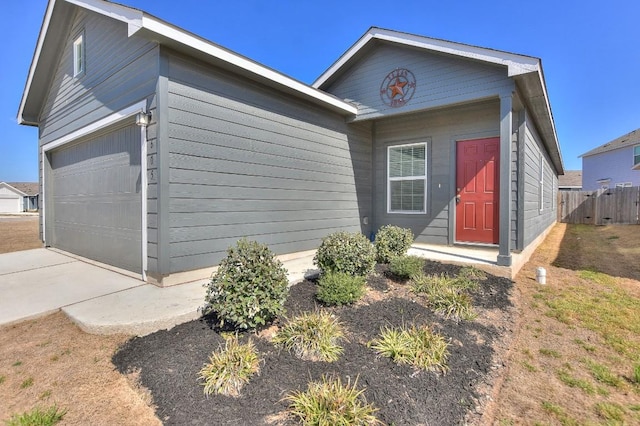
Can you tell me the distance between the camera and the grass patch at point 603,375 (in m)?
2.36

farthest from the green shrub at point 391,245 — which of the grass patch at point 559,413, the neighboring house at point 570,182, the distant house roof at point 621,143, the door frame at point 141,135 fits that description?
the neighboring house at point 570,182

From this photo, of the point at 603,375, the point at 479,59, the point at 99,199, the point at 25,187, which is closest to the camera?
the point at 603,375

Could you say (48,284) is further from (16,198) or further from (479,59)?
Answer: (16,198)

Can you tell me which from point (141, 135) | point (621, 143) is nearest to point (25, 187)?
point (141, 135)

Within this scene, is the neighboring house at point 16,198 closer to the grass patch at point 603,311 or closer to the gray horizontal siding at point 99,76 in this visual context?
the gray horizontal siding at point 99,76

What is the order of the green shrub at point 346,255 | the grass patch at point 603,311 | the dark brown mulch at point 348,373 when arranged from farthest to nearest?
the green shrub at point 346,255 → the grass patch at point 603,311 → the dark brown mulch at point 348,373

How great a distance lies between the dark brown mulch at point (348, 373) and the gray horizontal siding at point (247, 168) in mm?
1737

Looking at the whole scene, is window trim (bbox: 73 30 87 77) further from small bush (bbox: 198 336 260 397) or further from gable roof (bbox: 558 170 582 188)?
gable roof (bbox: 558 170 582 188)

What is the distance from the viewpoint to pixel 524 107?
5.70m

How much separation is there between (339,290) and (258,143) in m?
2.91

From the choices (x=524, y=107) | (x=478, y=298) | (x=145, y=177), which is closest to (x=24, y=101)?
(x=145, y=177)

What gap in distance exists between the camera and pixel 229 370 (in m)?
2.17

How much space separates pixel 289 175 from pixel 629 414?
499 cm

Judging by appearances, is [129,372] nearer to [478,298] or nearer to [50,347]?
[50,347]
